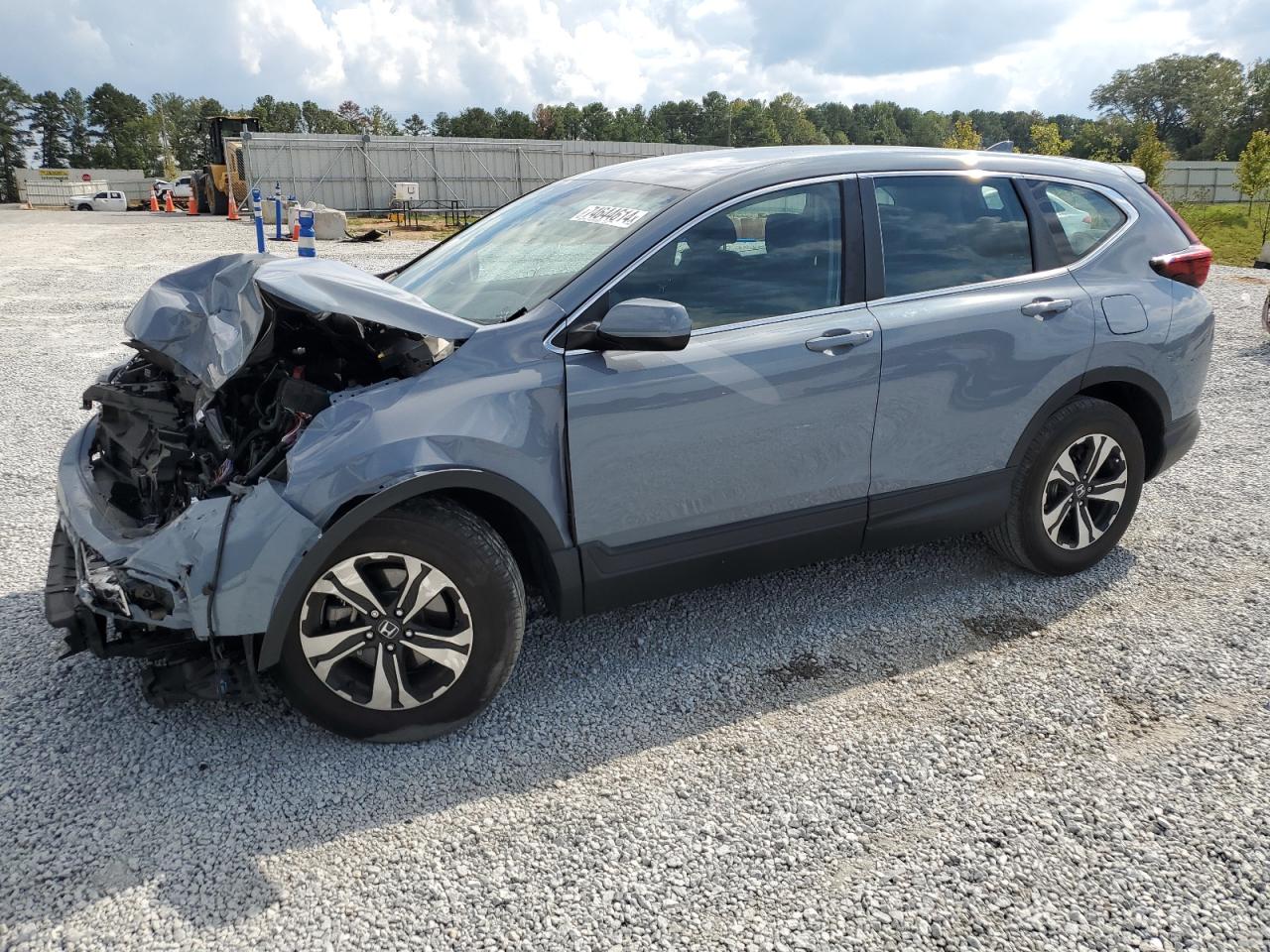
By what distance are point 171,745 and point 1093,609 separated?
12.0 ft

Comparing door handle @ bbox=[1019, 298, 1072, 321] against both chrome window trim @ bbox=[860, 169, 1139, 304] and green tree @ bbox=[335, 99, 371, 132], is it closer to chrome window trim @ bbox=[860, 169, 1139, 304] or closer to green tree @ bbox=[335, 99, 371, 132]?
chrome window trim @ bbox=[860, 169, 1139, 304]

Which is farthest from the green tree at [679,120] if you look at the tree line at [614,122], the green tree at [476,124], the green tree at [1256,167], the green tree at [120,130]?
the green tree at [1256,167]

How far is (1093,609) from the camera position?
13.5ft

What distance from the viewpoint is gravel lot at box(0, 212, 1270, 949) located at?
2.43 meters

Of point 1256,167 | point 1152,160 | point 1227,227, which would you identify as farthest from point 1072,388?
point 1227,227

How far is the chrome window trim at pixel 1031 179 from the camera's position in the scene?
3701 millimetres

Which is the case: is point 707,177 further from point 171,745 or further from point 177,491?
point 171,745

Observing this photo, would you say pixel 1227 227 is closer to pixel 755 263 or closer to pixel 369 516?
pixel 755 263

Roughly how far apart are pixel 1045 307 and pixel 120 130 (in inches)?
4826

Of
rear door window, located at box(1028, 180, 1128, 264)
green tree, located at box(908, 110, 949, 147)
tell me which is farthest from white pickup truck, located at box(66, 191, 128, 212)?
green tree, located at box(908, 110, 949, 147)

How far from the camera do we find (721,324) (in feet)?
11.0

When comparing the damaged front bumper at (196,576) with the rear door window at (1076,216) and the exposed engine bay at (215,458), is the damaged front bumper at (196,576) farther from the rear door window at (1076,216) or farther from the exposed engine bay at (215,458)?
the rear door window at (1076,216)

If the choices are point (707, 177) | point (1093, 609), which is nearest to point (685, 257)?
point (707, 177)

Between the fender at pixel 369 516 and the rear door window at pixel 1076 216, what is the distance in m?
2.59
